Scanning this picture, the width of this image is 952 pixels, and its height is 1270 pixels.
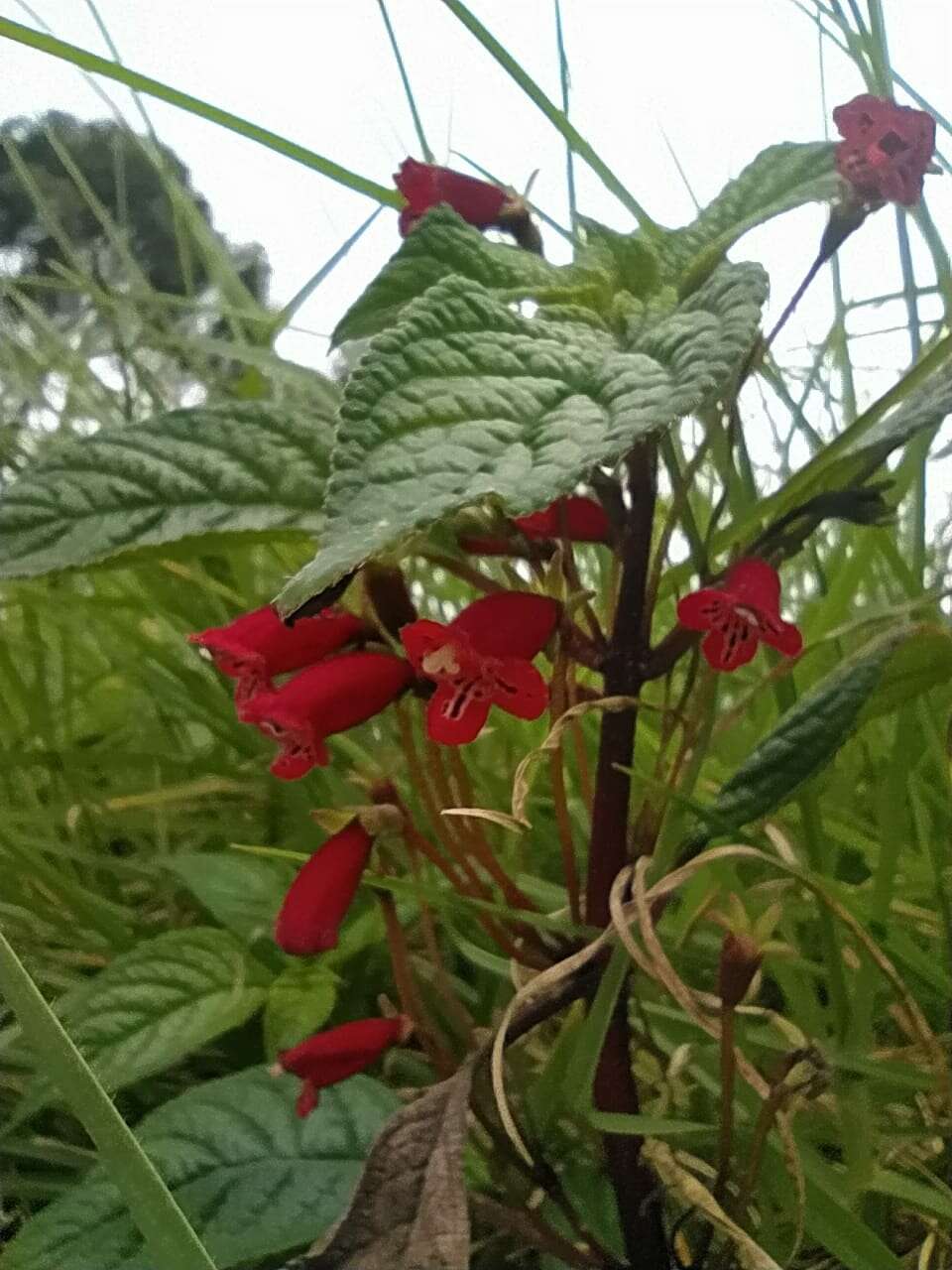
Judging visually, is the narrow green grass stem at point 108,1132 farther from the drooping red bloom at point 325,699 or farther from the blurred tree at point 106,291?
the blurred tree at point 106,291

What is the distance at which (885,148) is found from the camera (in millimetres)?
244

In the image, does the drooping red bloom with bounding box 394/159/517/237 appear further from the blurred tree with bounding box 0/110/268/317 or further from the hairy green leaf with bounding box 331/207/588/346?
the blurred tree with bounding box 0/110/268/317

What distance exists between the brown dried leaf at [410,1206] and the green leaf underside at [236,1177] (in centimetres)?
6

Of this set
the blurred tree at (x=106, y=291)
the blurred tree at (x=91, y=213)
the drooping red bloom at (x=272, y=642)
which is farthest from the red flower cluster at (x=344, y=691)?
the blurred tree at (x=91, y=213)

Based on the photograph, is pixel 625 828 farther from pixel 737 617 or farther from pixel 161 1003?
pixel 161 1003

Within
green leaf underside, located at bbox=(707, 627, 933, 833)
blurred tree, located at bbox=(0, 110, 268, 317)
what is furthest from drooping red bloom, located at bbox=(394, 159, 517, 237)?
blurred tree, located at bbox=(0, 110, 268, 317)

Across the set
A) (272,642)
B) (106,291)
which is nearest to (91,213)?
(106,291)

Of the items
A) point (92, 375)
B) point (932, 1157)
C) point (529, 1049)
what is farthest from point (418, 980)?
point (92, 375)

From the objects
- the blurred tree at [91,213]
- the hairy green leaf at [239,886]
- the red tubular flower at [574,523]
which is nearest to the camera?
the red tubular flower at [574,523]

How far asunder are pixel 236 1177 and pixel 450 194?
25cm

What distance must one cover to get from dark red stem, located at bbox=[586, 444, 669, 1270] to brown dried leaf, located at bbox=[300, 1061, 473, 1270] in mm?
51

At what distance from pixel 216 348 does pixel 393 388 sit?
332 mm

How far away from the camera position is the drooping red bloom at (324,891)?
0.26m

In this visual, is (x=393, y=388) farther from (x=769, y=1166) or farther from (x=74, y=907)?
(x=74, y=907)
